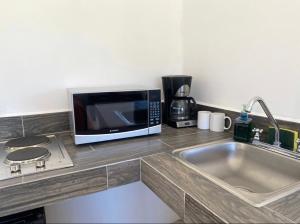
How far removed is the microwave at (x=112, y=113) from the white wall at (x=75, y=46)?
0.70ft

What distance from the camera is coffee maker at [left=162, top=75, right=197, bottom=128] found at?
4.88 feet

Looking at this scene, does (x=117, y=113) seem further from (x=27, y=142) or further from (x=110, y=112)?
(x=27, y=142)

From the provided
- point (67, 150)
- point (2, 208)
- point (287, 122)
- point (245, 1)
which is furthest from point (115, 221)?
point (245, 1)

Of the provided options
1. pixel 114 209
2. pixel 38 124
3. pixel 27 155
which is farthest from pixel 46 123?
pixel 114 209

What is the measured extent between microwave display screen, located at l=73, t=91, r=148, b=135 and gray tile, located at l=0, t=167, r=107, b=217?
0.29 meters

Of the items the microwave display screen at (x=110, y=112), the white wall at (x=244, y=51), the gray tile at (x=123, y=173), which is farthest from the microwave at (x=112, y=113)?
the white wall at (x=244, y=51)

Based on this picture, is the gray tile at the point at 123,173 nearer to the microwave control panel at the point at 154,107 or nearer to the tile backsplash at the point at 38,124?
the microwave control panel at the point at 154,107

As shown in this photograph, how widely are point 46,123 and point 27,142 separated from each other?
180mm

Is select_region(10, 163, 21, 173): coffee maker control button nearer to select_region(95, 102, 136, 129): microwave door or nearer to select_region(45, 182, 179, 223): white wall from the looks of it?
select_region(95, 102, 136, 129): microwave door

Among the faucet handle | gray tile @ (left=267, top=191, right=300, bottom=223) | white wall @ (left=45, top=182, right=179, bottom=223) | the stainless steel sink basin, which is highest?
the faucet handle

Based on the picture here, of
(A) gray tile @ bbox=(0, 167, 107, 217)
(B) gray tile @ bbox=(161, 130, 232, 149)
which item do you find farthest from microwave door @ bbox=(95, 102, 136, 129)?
(A) gray tile @ bbox=(0, 167, 107, 217)

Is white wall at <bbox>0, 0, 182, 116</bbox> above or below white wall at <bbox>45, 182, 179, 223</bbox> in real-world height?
above

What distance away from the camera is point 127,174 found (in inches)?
40.4

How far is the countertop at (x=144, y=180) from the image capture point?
2.20ft
